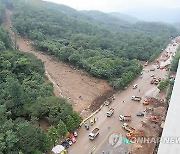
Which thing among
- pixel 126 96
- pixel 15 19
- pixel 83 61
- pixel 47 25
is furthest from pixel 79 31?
pixel 126 96

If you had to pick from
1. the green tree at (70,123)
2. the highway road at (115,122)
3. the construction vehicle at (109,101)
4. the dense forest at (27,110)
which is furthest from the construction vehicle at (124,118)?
the green tree at (70,123)

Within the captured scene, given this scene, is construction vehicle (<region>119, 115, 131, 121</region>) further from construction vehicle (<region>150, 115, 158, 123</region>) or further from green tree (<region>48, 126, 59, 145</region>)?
green tree (<region>48, 126, 59, 145</region>)

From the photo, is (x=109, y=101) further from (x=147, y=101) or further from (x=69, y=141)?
(x=69, y=141)

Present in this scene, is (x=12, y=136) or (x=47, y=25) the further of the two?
(x=47, y=25)

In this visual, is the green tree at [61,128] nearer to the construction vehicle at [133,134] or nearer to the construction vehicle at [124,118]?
the construction vehicle at [133,134]

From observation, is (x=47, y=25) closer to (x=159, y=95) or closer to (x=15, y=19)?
(x=15, y=19)
